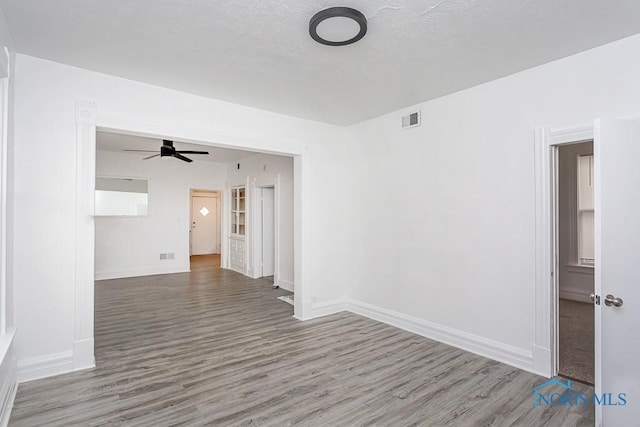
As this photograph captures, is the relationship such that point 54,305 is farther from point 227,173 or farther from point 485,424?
point 227,173

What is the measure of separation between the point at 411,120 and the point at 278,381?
10.9ft

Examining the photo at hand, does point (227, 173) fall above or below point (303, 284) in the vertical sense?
above

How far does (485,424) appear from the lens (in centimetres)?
228

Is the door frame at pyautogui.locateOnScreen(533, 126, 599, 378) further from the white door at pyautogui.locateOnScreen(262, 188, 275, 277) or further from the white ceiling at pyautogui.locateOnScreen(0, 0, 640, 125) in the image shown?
the white door at pyautogui.locateOnScreen(262, 188, 275, 277)

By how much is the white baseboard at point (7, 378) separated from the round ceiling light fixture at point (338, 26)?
2.98m

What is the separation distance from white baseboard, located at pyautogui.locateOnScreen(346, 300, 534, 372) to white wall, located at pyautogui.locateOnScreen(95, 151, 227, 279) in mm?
5419

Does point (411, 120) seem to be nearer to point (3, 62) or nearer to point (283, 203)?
point (283, 203)

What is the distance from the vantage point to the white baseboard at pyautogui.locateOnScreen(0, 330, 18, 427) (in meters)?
2.18

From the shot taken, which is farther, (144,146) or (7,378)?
(144,146)

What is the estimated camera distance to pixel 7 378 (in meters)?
2.38

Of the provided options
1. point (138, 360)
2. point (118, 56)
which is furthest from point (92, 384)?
point (118, 56)

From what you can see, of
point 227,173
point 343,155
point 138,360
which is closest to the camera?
point 138,360

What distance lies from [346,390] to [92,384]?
217cm

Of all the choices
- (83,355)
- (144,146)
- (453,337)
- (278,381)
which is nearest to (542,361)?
(453,337)
